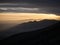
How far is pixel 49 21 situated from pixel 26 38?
163 mm

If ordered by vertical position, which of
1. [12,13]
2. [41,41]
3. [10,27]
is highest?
[12,13]

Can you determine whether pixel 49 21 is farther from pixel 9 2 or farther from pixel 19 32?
pixel 9 2

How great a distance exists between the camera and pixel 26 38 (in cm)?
59

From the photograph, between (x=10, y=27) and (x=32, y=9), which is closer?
(x=10, y=27)

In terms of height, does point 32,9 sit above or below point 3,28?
above

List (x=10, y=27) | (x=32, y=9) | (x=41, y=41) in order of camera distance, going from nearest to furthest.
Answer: (x=41, y=41), (x=10, y=27), (x=32, y=9)

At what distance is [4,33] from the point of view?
65cm

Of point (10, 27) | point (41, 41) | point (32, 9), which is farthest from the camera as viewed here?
point (32, 9)

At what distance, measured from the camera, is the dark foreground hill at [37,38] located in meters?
0.58

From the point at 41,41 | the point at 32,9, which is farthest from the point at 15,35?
the point at 32,9

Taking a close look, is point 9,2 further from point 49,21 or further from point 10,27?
point 49,21

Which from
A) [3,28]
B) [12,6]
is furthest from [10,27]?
[12,6]

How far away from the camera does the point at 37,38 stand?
589mm

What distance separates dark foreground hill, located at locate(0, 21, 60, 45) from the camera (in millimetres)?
582
